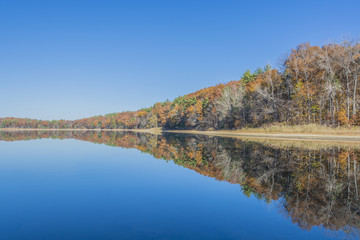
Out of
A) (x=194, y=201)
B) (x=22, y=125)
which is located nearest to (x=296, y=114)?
(x=194, y=201)

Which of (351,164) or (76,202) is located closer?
(76,202)

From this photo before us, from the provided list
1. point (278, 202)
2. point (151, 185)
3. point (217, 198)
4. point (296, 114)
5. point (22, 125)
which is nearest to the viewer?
point (278, 202)

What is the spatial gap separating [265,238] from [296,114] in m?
39.2

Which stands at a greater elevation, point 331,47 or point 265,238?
point 331,47

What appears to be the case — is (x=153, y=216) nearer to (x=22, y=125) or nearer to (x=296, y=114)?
(x=296, y=114)

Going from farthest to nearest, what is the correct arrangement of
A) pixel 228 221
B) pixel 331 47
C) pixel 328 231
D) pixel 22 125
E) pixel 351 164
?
pixel 22 125 < pixel 331 47 < pixel 351 164 < pixel 228 221 < pixel 328 231

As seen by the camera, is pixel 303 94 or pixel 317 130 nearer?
pixel 317 130

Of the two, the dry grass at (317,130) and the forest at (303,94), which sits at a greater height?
the forest at (303,94)

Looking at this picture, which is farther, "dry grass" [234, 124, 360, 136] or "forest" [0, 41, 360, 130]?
"forest" [0, 41, 360, 130]

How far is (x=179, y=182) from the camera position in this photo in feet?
25.4

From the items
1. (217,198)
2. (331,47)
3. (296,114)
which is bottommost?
(217,198)

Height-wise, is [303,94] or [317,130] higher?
[303,94]

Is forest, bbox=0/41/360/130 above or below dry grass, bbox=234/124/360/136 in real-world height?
above

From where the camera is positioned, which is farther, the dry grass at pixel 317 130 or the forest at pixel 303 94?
the forest at pixel 303 94
